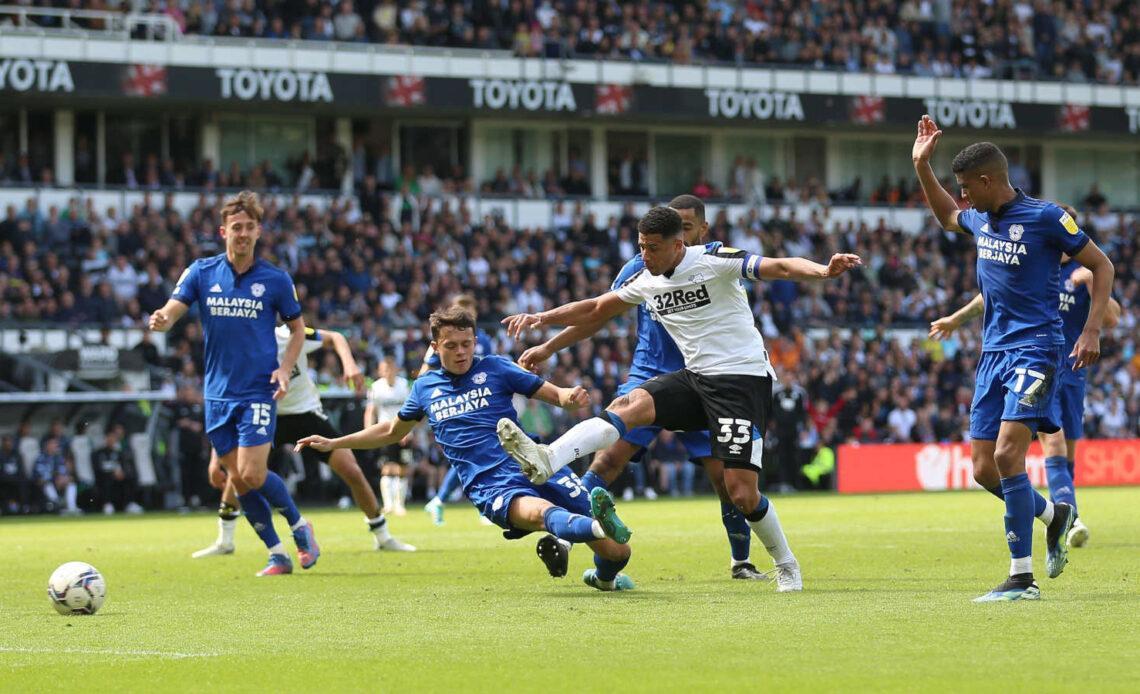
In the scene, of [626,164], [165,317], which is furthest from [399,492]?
[626,164]

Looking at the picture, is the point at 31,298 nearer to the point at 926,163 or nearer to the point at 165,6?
the point at 165,6

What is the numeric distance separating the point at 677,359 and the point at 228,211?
3.61 metres

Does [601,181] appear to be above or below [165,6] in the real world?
below

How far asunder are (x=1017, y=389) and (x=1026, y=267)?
696 mm

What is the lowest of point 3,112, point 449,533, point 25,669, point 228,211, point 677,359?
point 449,533

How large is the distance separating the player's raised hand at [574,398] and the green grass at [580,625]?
1.13 metres

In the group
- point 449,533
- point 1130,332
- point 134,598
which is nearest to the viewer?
point 134,598

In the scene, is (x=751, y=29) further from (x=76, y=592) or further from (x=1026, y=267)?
(x=76, y=592)

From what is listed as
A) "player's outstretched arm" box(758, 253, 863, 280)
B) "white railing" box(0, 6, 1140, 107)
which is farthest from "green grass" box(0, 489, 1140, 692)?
"white railing" box(0, 6, 1140, 107)

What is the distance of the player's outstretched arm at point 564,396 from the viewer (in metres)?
9.46

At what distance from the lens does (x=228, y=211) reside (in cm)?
1245

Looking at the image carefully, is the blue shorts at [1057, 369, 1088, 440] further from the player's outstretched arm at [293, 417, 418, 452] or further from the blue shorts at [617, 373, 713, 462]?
the player's outstretched arm at [293, 417, 418, 452]

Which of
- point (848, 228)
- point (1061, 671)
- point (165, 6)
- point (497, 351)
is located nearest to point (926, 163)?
point (1061, 671)

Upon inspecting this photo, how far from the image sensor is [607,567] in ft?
33.5
